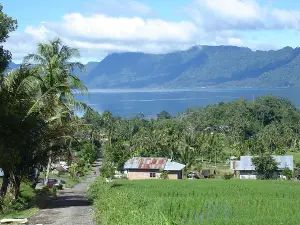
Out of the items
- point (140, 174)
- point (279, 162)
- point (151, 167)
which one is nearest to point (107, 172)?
point (140, 174)

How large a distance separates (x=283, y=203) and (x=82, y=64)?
1464cm

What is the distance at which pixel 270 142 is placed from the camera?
93688 mm

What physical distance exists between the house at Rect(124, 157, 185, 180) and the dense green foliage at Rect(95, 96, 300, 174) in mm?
4341

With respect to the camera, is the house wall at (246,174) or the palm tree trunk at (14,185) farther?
the house wall at (246,174)

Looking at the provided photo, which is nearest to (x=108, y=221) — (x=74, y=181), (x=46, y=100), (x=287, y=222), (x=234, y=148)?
(x=287, y=222)

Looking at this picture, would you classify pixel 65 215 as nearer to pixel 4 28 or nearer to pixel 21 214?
pixel 21 214

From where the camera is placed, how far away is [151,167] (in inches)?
2512

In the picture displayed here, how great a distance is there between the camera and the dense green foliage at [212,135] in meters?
74.6

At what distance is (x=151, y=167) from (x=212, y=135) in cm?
2564

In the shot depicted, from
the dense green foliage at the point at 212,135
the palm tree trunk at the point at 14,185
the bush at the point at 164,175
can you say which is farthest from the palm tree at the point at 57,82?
the dense green foliage at the point at 212,135

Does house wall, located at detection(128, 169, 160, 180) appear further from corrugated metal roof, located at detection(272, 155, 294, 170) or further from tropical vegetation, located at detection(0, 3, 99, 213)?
tropical vegetation, located at detection(0, 3, 99, 213)

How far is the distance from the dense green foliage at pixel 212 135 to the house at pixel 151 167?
4.34 metres

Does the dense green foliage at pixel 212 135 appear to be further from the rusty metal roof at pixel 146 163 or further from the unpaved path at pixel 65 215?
the unpaved path at pixel 65 215

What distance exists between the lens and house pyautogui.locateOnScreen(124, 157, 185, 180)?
62.4m
